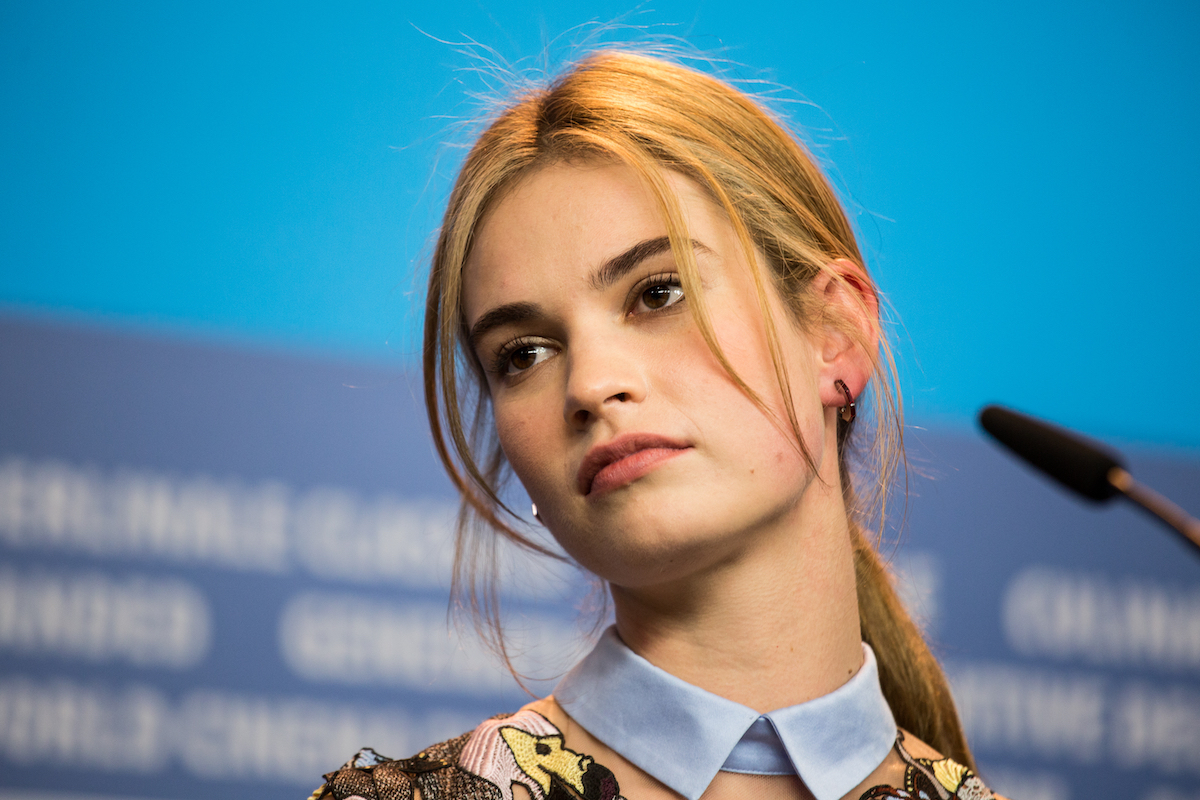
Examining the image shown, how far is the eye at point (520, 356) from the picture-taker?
0.96 metres

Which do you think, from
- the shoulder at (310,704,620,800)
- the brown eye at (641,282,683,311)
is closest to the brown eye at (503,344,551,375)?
the brown eye at (641,282,683,311)

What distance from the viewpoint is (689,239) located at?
90cm

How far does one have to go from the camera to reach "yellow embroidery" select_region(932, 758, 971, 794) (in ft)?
3.30

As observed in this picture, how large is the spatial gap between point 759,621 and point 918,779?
0.75 ft

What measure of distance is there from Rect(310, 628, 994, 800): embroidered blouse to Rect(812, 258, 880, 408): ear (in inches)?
10.3

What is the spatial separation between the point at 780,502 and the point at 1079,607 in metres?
1.46

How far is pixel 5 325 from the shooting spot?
182 cm

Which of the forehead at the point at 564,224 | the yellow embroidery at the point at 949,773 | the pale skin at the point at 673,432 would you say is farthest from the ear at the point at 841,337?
the yellow embroidery at the point at 949,773

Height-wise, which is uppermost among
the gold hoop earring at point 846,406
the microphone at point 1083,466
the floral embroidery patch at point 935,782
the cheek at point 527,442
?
the gold hoop earring at point 846,406

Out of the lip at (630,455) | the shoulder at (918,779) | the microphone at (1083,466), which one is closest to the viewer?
the microphone at (1083,466)

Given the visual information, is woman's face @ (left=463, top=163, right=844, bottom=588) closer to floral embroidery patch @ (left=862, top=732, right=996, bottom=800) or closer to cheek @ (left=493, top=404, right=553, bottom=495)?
cheek @ (left=493, top=404, right=553, bottom=495)

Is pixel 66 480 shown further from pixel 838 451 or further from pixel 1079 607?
pixel 1079 607

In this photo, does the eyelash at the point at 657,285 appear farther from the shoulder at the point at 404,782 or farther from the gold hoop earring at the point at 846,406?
the shoulder at the point at 404,782

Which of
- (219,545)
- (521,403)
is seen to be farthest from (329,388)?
(521,403)
